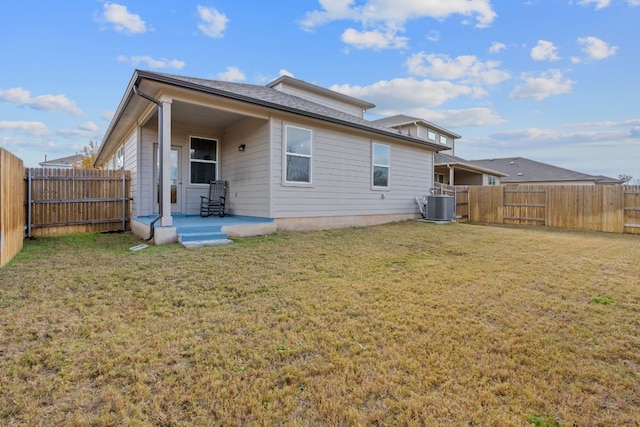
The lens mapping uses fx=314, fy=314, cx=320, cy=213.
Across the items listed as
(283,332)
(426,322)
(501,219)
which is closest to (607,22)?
(501,219)

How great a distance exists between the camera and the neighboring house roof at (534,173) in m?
24.6

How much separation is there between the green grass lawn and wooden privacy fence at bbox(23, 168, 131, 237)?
3266 millimetres

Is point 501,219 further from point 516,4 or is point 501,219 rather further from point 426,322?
point 426,322

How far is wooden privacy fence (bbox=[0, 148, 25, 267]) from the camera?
4186 millimetres

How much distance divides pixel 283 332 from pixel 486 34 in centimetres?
1275

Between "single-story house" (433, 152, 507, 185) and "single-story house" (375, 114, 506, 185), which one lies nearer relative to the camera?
"single-story house" (375, 114, 506, 185)

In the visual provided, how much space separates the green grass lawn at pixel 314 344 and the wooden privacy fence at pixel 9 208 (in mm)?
322

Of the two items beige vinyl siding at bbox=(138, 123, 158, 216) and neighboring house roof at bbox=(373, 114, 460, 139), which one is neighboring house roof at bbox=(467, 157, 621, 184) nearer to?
neighboring house roof at bbox=(373, 114, 460, 139)

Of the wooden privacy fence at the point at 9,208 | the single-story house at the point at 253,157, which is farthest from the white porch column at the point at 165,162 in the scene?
the wooden privacy fence at the point at 9,208

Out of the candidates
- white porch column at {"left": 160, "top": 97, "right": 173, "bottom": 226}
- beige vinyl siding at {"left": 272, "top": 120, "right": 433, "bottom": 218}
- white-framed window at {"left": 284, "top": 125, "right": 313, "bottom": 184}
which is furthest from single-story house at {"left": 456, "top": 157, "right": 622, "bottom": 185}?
white porch column at {"left": 160, "top": 97, "right": 173, "bottom": 226}

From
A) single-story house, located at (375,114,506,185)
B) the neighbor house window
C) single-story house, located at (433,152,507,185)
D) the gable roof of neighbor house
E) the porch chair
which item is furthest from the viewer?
single-story house, located at (433,152,507,185)

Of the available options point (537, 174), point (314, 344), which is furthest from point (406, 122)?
point (314, 344)

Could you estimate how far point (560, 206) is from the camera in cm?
1100

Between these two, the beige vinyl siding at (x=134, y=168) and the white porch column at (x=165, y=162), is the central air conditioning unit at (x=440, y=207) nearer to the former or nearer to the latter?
the white porch column at (x=165, y=162)
